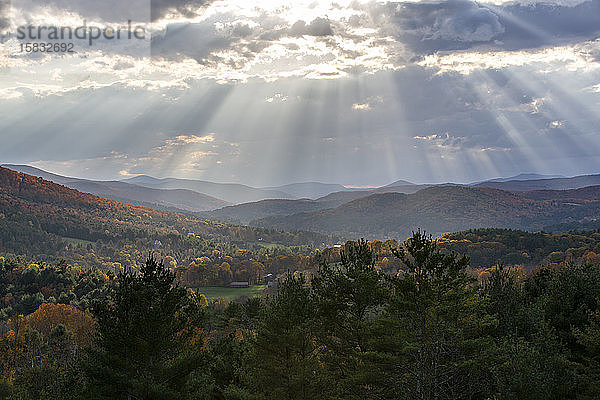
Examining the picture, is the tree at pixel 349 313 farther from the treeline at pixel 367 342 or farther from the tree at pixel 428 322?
the tree at pixel 428 322

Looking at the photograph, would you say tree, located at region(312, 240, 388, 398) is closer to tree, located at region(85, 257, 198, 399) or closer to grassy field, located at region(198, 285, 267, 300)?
tree, located at region(85, 257, 198, 399)

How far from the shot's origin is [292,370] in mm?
18781

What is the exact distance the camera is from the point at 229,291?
407 feet

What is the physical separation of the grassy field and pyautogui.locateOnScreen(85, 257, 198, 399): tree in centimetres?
9637

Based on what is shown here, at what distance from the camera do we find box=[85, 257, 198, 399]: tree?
1639cm

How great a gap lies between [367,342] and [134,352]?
34.3 ft

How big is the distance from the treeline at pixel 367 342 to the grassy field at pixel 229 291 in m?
93.2

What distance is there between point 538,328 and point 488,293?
21.8ft

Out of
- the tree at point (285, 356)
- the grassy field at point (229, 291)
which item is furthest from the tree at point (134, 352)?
the grassy field at point (229, 291)

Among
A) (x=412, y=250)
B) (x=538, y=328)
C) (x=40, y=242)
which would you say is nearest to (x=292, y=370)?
(x=412, y=250)

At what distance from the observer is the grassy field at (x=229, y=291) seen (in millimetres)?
115500

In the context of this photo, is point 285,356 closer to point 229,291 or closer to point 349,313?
point 349,313

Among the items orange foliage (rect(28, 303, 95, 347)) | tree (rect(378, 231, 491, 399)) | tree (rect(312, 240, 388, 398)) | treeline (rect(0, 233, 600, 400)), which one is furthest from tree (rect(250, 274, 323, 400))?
orange foliage (rect(28, 303, 95, 347))

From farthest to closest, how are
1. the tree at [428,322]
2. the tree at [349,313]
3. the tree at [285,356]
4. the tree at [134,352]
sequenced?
the tree at [349,313], the tree at [285,356], the tree at [428,322], the tree at [134,352]
